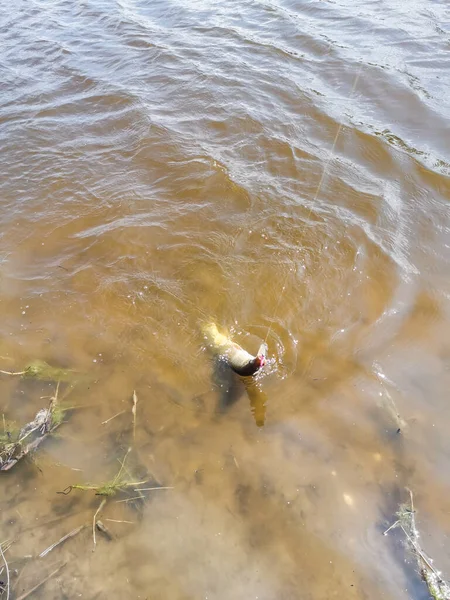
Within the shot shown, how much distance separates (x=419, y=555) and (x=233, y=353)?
235cm

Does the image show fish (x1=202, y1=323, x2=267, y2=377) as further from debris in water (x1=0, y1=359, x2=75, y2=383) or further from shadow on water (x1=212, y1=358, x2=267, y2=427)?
debris in water (x1=0, y1=359, x2=75, y2=383)

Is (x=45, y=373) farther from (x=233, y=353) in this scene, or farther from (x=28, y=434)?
(x=233, y=353)

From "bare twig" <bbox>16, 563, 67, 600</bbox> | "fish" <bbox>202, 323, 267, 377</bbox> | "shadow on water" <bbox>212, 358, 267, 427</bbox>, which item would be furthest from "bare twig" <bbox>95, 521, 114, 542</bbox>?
"fish" <bbox>202, 323, 267, 377</bbox>

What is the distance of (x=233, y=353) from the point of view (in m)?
4.76

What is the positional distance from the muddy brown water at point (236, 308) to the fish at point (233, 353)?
0.17 m

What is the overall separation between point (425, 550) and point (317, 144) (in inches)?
245

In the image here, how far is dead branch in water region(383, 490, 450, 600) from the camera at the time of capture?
3332 millimetres

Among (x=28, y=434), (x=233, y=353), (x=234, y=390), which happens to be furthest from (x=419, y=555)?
(x=28, y=434)

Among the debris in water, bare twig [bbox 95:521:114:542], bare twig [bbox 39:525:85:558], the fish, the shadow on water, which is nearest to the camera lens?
bare twig [bbox 39:525:85:558]

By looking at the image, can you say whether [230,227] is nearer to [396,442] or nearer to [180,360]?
[180,360]

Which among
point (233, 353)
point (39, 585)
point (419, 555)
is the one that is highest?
point (233, 353)

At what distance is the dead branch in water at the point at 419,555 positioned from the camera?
10.9ft

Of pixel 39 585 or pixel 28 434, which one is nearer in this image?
pixel 39 585

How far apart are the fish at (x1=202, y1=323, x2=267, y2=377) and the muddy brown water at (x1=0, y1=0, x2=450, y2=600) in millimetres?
167
